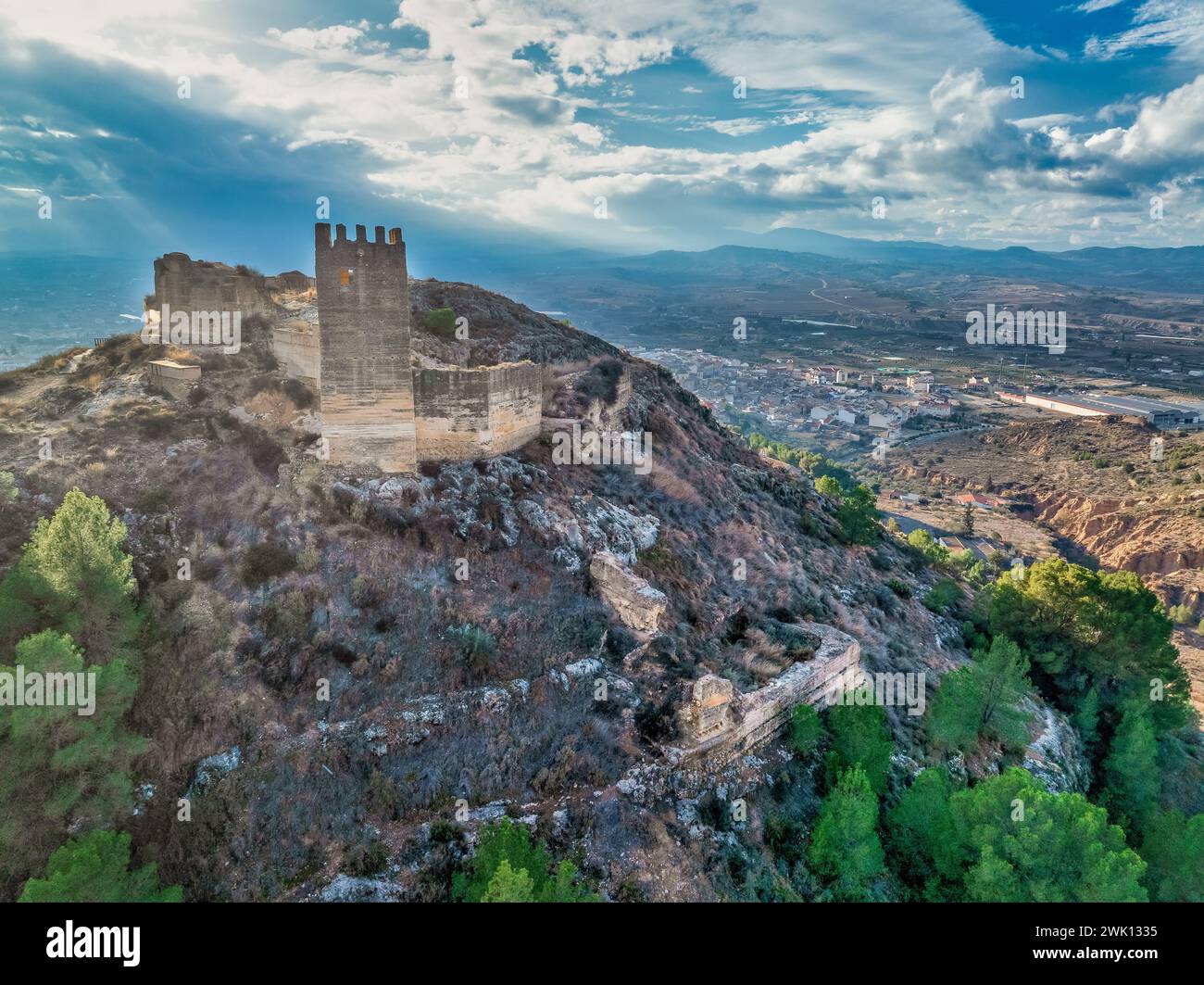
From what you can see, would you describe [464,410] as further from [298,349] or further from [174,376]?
[174,376]

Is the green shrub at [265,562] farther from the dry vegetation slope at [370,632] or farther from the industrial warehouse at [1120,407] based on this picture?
the industrial warehouse at [1120,407]

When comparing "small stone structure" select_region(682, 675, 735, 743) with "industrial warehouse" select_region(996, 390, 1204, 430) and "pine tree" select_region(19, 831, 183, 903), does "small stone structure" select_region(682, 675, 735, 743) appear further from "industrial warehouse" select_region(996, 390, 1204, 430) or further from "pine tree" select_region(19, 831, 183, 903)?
"industrial warehouse" select_region(996, 390, 1204, 430)

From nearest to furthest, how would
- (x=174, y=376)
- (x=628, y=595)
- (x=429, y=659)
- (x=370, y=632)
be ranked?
(x=429, y=659) → (x=370, y=632) → (x=628, y=595) → (x=174, y=376)

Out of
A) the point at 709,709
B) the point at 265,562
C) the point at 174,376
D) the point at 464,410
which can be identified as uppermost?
the point at 174,376

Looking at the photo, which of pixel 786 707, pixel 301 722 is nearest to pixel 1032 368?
pixel 786 707

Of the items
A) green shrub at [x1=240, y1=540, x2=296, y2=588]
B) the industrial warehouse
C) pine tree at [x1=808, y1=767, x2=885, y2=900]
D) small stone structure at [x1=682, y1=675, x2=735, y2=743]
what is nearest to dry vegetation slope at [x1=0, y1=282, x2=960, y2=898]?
green shrub at [x1=240, y1=540, x2=296, y2=588]

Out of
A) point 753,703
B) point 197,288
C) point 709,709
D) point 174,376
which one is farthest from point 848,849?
point 197,288
